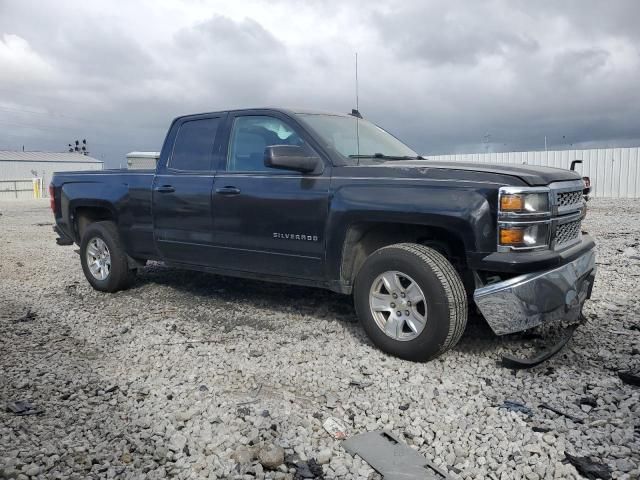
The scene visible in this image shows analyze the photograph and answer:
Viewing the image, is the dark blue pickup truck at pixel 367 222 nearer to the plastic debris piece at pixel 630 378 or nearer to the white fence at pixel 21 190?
the plastic debris piece at pixel 630 378

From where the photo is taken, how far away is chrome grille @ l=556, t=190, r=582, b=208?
389cm

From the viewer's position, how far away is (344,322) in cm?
505

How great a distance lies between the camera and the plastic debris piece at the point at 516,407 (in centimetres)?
327

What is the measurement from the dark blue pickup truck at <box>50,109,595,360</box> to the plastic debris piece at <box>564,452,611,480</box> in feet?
3.60

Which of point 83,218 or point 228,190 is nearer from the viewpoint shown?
point 228,190

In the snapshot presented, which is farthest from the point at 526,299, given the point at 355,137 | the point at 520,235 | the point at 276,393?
the point at 355,137

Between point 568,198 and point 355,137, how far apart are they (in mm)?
1898

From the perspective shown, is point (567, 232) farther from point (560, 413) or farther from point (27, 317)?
point (27, 317)

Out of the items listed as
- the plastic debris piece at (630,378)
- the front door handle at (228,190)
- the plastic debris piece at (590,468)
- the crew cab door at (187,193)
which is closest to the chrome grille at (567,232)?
the plastic debris piece at (630,378)

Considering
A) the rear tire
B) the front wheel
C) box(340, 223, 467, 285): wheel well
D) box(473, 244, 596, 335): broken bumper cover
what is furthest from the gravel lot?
box(340, 223, 467, 285): wheel well

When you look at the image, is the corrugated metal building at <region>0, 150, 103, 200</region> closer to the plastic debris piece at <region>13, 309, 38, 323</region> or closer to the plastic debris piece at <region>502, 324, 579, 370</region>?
A: the plastic debris piece at <region>13, 309, 38, 323</region>

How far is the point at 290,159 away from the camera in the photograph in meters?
4.30

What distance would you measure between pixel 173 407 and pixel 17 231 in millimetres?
12267

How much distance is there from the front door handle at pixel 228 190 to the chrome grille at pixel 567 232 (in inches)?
106
